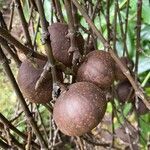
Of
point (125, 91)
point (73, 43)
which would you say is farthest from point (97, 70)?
point (125, 91)

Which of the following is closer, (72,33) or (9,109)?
(72,33)

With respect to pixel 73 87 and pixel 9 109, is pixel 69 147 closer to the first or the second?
pixel 9 109

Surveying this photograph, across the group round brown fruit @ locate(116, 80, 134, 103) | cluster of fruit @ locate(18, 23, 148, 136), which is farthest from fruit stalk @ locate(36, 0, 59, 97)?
round brown fruit @ locate(116, 80, 134, 103)

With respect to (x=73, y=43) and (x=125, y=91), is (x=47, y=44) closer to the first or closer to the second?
(x=73, y=43)

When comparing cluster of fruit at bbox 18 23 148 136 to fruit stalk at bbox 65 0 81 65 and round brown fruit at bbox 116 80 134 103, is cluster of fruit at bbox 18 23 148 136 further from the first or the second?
round brown fruit at bbox 116 80 134 103

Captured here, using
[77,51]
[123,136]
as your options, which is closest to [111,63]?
[77,51]

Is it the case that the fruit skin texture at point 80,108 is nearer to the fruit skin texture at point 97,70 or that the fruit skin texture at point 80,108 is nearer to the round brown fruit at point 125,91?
the fruit skin texture at point 97,70

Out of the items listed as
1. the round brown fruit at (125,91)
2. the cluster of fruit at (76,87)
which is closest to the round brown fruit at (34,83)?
the cluster of fruit at (76,87)
